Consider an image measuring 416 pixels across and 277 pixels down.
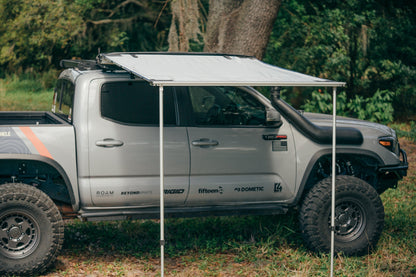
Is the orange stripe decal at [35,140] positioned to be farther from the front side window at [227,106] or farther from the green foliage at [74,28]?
the green foliage at [74,28]

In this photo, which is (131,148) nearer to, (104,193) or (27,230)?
(104,193)

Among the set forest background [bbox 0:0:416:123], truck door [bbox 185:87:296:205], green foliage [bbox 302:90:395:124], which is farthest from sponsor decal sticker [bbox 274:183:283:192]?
green foliage [bbox 302:90:395:124]

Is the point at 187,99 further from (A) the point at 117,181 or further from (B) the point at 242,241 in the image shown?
(B) the point at 242,241

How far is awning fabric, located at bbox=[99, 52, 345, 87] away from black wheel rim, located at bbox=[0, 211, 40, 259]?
160cm

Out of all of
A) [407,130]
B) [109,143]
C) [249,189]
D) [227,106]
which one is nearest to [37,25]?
[407,130]

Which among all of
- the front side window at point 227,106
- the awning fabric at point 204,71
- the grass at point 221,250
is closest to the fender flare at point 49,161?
the grass at point 221,250

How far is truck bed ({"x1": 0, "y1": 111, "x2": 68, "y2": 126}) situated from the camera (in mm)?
6646

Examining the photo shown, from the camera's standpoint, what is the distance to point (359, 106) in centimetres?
1504

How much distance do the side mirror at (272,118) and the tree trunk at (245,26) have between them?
155 inches

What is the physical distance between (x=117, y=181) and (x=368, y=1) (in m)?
11.6

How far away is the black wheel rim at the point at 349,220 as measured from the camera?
20.2 feet

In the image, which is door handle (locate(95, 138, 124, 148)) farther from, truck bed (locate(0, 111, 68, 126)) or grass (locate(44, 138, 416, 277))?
grass (locate(44, 138, 416, 277))

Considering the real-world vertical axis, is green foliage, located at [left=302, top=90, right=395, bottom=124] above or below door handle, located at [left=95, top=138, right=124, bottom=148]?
below

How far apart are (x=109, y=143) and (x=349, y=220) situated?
2.51 metres
